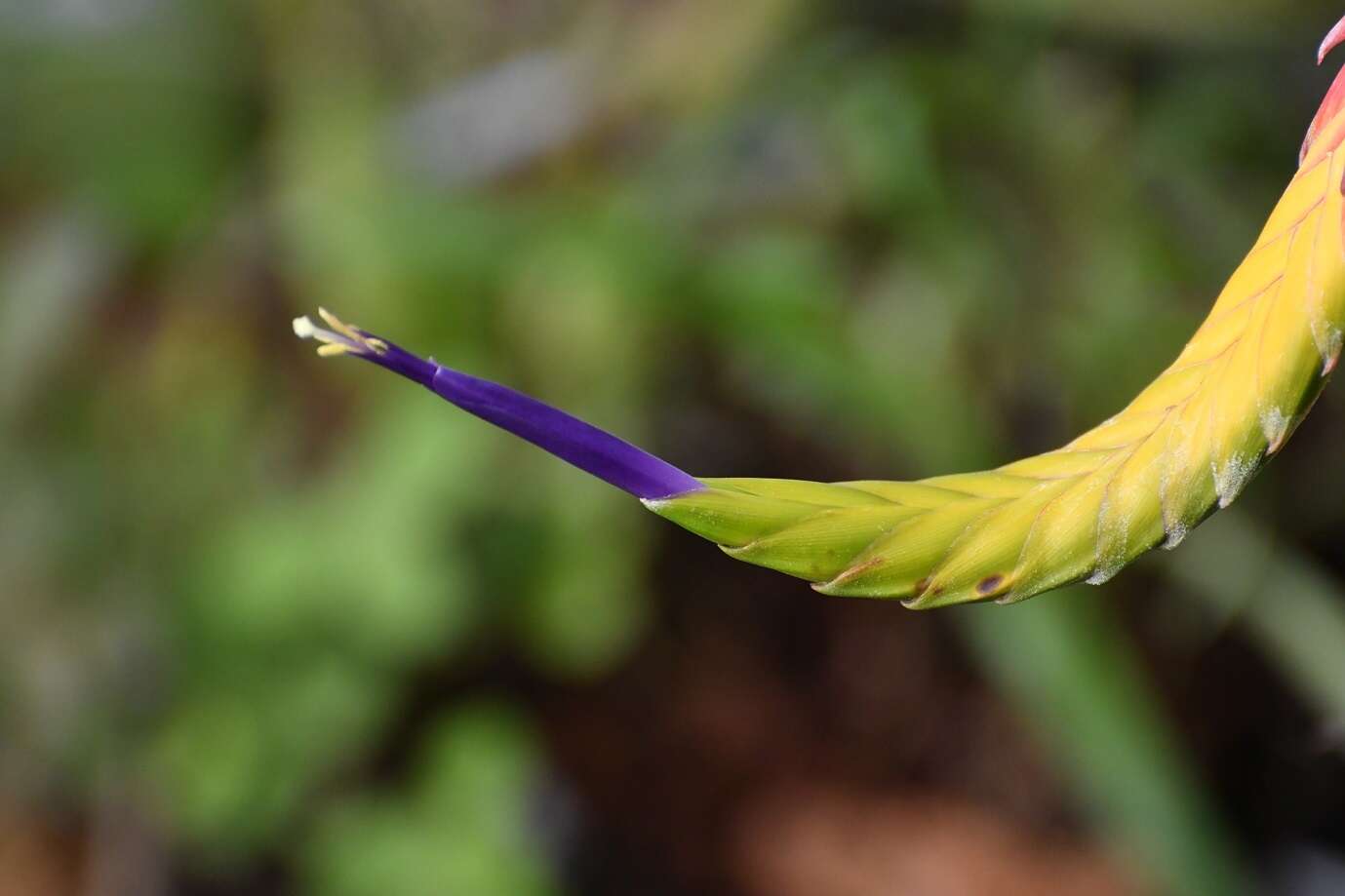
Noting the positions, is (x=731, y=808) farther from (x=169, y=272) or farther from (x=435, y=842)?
(x=169, y=272)

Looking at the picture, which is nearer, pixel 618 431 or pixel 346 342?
pixel 346 342

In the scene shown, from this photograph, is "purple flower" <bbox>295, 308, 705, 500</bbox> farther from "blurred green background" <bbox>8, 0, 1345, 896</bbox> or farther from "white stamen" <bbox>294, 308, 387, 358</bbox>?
"blurred green background" <bbox>8, 0, 1345, 896</bbox>

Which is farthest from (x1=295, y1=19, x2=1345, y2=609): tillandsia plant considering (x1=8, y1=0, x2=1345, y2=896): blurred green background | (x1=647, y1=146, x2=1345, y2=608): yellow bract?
(x1=8, y1=0, x2=1345, y2=896): blurred green background

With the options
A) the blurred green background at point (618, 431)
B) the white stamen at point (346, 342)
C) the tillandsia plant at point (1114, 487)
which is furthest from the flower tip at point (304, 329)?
the blurred green background at point (618, 431)

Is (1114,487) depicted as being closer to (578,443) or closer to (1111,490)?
(1111,490)

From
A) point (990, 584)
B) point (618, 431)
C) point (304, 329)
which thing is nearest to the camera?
point (990, 584)

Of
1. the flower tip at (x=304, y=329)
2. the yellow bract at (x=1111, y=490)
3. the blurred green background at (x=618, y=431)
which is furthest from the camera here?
the blurred green background at (x=618, y=431)

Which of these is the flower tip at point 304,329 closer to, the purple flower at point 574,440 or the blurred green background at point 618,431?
the purple flower at point 574,440

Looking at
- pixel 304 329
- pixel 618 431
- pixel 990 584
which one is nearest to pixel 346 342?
pixel 304 329
